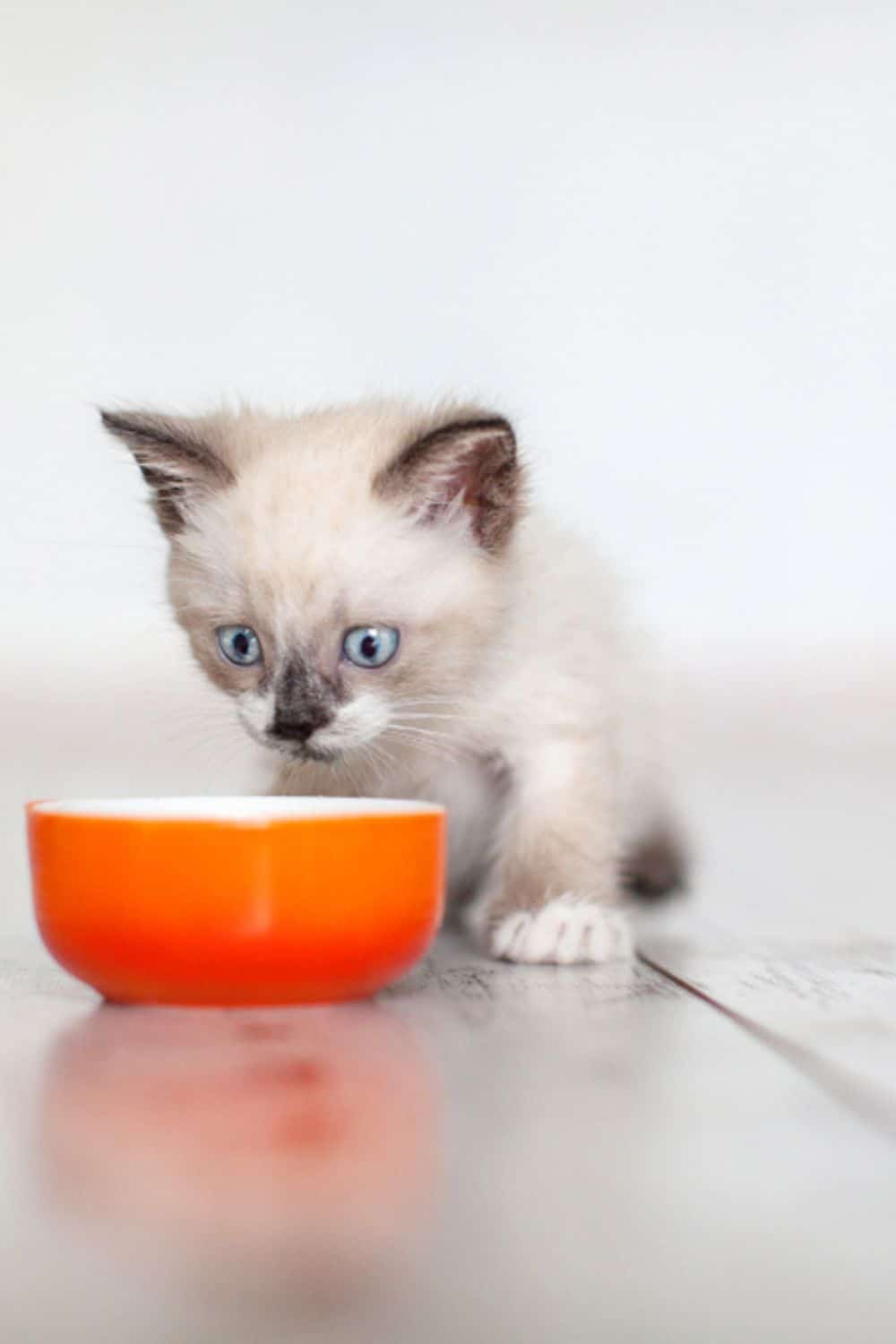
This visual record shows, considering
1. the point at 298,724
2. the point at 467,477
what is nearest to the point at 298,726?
the point at 298,724

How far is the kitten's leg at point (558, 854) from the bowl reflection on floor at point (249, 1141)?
39 centimetres

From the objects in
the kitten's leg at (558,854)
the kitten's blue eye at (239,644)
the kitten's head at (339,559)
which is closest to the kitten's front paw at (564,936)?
the kitten's leg at (558,854)

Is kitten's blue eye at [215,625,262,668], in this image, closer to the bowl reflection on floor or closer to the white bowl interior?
the white bowl interior

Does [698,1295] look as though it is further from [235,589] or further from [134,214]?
[134,214]

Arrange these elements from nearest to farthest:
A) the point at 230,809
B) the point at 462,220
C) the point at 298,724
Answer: the point at 230,809
the point at 298,724
the point at 462,220

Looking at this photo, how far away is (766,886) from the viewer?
2.01 m

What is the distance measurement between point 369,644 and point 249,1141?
0.77 metres

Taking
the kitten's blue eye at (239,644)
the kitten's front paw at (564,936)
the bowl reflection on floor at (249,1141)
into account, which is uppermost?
the kitten's blue eye at (239,644)

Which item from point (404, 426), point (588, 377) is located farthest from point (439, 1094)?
point (588, 377)

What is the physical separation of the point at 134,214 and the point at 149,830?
2.60 metres

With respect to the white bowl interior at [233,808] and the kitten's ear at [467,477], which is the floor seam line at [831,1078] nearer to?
the white bowl interior at [233,808]

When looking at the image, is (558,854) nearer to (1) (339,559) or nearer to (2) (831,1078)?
(1) (339,559)

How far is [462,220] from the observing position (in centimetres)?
340

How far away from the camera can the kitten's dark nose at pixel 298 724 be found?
60.3 inches
